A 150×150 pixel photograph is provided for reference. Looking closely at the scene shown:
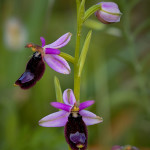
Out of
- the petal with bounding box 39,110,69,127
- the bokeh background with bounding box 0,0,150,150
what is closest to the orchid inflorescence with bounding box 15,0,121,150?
the petal with bounding box 39,110,69,127

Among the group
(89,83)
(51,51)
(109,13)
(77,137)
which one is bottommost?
(77,137)

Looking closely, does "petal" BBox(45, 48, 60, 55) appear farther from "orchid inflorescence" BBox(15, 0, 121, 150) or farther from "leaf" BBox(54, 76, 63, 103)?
"leaf" BBox(54, 76, 63, 103)

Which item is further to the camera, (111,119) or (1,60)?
(1,60)

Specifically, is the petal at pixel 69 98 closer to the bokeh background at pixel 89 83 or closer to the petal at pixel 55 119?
the petal at pixel 55 119

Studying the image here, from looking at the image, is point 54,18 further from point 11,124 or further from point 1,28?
point 11,124

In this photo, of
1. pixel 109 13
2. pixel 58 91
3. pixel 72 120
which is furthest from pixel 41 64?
pixel 109 13

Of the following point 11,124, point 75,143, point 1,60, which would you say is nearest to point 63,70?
point 75,143

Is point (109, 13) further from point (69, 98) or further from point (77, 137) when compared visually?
point (77, 137)

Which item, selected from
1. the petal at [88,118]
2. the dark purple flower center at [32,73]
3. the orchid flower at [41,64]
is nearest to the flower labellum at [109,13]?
the orchid flower at [41,64]

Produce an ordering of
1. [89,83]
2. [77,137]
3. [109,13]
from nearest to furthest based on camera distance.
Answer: [77,137], [109,13], [89,83]
